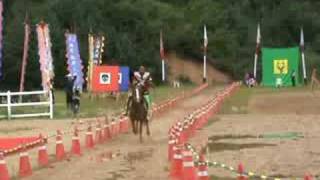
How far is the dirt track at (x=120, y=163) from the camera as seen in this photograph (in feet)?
54.2

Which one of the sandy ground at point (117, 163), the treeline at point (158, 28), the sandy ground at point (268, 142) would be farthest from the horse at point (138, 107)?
the treeline at point (158, 28)

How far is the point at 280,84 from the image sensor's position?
75438mm

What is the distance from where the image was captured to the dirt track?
1652cm

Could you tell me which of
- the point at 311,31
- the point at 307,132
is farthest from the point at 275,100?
the point at 311,31

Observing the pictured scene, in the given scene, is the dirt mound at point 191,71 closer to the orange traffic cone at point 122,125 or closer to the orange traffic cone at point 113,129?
the orange traffic cone at point 122,125

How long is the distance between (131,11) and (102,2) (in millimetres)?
3727

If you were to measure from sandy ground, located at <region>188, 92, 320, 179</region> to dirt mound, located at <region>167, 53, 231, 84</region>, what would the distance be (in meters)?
52.3

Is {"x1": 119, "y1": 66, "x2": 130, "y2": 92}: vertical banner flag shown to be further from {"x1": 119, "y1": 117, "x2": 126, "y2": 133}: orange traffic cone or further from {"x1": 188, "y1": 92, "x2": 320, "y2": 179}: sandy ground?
{"x1": 119, "y1": 117, "x2": 126, "y2": 133}: orange traffic cone

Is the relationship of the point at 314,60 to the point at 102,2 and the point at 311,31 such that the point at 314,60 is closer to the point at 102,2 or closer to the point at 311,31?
the point at 311,31

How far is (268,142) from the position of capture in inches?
920

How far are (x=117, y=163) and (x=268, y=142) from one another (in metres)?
6.11

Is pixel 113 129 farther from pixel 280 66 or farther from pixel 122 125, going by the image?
pixel 280 66

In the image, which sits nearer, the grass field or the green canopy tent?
the grass field

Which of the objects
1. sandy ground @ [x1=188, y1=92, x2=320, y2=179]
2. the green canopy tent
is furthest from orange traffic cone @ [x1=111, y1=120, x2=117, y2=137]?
the green canopy tent
